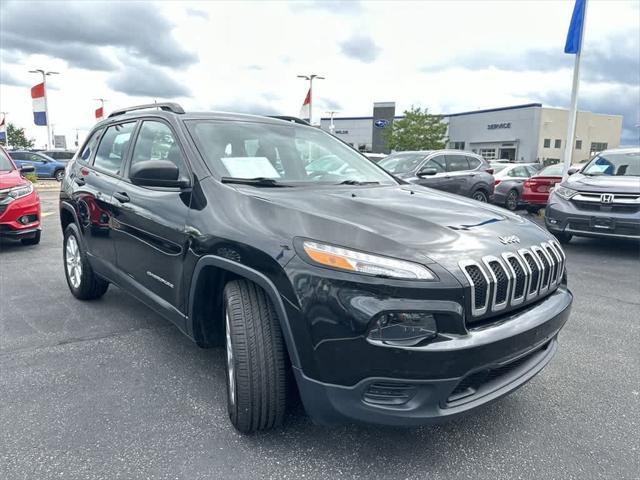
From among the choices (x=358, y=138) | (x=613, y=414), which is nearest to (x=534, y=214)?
(x=613, y=414)

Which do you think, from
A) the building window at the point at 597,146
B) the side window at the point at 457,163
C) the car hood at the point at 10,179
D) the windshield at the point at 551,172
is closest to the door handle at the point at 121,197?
the car hood at the point at 10,179

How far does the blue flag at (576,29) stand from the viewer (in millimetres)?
10359

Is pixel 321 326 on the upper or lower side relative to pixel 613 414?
upper

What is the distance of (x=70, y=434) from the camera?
238 centimetres

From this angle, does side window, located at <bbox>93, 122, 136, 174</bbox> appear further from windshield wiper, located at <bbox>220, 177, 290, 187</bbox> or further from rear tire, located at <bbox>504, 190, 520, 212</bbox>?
rear tire, located at <bbox>504, 190, 520, 212</bbox>

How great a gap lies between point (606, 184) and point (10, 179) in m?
8.31

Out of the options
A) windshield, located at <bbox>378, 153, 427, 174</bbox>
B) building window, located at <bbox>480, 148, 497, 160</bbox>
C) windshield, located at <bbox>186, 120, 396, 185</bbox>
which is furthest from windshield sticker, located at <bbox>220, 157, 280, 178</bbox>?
building window, located at <bbox>480, 148, 497, 160</bbox>

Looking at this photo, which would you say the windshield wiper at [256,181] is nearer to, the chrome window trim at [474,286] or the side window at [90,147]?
the chrome window trim at [474,286]

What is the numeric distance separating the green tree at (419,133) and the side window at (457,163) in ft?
119

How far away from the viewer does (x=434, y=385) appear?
187cm

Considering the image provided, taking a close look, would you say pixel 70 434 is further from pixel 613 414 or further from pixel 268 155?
pixel 613 414

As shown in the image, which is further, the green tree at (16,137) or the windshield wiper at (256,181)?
the green tree at (16,137)

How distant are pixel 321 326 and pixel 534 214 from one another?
11.2 metres

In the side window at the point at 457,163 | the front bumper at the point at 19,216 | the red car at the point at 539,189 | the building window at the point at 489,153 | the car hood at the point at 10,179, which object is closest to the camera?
the front bumper at the point at 19,216
